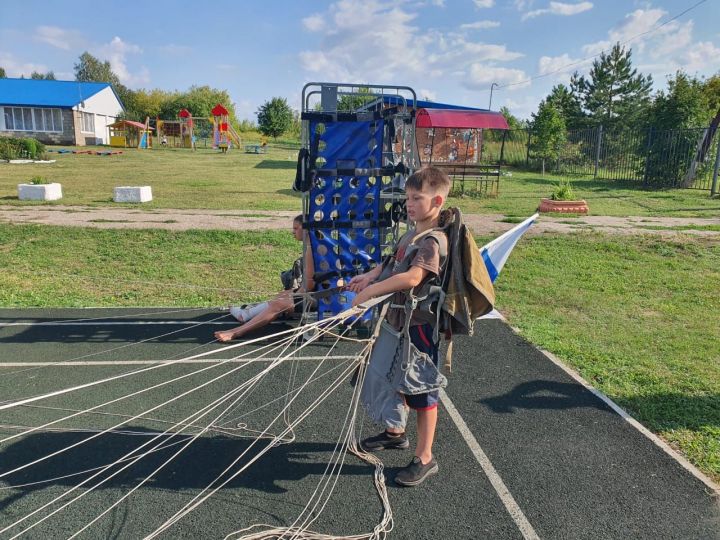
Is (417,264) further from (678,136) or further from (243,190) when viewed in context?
(678,136)

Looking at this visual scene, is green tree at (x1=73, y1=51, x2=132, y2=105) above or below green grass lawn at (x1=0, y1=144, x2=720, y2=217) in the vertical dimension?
above

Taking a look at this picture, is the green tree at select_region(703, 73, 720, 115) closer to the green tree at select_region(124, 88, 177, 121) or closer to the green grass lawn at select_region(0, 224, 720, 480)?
the green grass lawn at select_region(0, 224, 720, 480)

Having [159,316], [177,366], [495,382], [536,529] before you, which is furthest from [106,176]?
[536,529]

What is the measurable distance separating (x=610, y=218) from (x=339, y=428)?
40.1 ft

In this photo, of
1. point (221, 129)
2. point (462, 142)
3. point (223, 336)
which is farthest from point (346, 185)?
point (221, 129)

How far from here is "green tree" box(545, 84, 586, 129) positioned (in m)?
46.4

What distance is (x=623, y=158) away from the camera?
24.6m

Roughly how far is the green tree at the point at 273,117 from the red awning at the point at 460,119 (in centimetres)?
4395

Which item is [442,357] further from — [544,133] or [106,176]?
[544,133]

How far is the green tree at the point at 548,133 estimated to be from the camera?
28484 millimetres

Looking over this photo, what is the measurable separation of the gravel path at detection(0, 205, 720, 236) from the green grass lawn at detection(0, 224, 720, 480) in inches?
33.9

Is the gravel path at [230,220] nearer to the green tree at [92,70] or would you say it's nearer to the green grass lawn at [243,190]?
A: the green grass lawn at [243,190]

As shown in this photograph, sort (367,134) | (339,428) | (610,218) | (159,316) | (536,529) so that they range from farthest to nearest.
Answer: (610,218) → (159,316) → (367,134) → (339,428) → (536,529)

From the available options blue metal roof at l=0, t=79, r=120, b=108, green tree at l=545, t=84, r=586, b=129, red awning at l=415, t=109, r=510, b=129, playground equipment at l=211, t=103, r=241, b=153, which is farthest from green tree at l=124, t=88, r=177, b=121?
red awning at l=415, t=109, r=510, b=129
